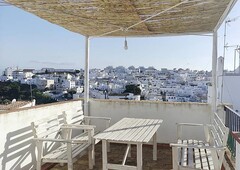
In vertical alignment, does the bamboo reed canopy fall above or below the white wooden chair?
above

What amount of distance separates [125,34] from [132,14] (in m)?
1.79

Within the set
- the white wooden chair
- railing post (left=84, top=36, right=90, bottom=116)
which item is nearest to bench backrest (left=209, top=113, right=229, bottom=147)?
the white wooden chair

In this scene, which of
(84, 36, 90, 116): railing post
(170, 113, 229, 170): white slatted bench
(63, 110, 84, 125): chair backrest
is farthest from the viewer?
(84, 36, 90, 116): railing post

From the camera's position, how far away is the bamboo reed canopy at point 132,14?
339 cm

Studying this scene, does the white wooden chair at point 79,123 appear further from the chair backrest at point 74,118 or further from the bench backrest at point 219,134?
the bench backrest at point 219,134

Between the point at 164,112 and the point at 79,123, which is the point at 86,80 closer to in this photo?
the point at 79,123

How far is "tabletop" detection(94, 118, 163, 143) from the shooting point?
3.29m

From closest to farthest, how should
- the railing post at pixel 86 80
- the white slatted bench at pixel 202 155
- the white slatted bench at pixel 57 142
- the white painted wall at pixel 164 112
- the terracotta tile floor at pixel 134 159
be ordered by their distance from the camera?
the white slatted bench at pixel 202 155 → the white slatted bench at pixel 57 142 → the terracotta tile floor at pixel 134 159 → the white painted wall at pixel 164 112 → the railing post at pixel 86 80

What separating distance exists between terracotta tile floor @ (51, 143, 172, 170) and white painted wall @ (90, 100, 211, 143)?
382mm

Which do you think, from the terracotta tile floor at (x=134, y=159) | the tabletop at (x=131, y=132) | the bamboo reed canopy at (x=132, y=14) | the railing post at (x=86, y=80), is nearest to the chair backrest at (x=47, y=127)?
the terracotta tile floor at (x=134, y=159)

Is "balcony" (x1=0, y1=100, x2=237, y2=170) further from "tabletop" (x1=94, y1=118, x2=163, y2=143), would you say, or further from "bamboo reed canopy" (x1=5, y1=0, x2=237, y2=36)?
"bamboo reed canopy" (x1=5, y1=0, x2=237, y2=36)

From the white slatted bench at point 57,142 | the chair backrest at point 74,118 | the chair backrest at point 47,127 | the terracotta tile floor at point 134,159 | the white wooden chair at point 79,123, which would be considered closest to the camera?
the white slatted bench at point 57,142

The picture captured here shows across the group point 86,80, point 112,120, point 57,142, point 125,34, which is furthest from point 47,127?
point 125,34

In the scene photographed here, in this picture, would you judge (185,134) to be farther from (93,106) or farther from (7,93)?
(7,93)
